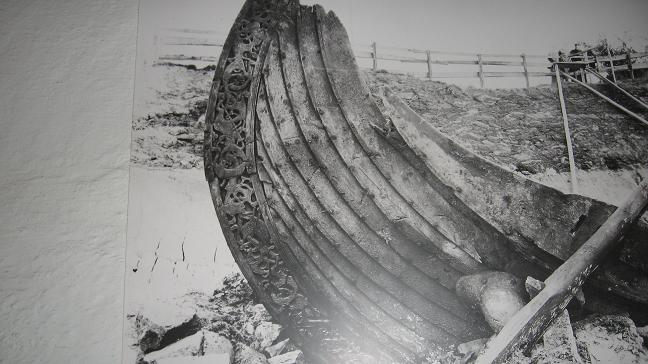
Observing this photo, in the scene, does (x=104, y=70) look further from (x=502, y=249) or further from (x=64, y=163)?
(x=502, y=249)

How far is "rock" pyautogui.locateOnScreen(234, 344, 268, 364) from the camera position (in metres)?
1.10

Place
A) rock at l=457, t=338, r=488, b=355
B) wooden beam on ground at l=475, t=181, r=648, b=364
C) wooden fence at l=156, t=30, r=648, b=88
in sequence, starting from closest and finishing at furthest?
wooden beam on ground at l=475, t=181, r=648, b=364 → rock at l=457, t=338, r=488, b=355 → wooden fence at l=156, t=30, r=648, b=88

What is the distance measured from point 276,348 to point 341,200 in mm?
514

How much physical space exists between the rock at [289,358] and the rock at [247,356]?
28mm

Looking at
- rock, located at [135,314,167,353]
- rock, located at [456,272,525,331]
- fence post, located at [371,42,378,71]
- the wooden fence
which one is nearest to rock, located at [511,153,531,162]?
the wooden fence

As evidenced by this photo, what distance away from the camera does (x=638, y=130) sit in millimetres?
1110

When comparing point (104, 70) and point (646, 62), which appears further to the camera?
point (104, 70)

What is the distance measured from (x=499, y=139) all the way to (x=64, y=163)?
1.54 meters

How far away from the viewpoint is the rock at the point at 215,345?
1106 millimetres

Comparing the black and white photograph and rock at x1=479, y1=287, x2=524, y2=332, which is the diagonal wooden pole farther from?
rock at x1=479, y1=287, x2=524, y2=332

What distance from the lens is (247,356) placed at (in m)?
1.11

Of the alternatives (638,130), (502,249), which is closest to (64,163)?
(502,249)

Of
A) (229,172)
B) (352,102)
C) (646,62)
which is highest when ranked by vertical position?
(646,62)

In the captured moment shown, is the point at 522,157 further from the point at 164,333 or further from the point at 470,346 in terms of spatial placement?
the point at 164,333
